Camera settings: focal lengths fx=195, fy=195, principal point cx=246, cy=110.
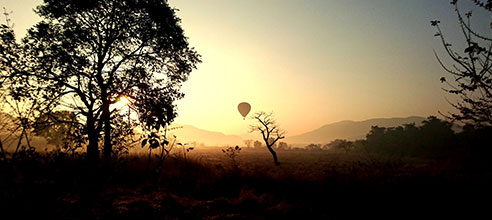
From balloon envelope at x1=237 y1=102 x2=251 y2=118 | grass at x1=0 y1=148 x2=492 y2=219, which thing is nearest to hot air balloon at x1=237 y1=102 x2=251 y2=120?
balloon envelope at x1=237 y1=102 x2=251 y2=118

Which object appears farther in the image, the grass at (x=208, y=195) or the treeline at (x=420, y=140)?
the treeline at (x=420, y=140)

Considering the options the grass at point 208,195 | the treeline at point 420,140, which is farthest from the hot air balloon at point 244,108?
the grass at point 208,195

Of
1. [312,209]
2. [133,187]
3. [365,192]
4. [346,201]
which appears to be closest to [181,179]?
[133,187]

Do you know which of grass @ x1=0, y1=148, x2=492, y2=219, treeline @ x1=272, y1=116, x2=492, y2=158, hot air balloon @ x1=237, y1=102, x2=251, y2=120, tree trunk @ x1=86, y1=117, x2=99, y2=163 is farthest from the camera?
hot air balloon @ x1=237, y1=102, x2=251, y2=120

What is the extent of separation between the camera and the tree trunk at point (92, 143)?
6.48m

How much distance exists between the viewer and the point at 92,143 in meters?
7.73

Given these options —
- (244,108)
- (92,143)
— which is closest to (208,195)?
(92,143)

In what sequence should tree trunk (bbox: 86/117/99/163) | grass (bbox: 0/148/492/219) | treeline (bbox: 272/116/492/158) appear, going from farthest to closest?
treeline (bbox: 272/116/492/158)
tree trunk (bbox: 86/117/99/163)
grass (bbox: 0/148/492/219)

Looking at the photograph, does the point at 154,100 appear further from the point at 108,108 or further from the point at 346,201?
the point at 346,201

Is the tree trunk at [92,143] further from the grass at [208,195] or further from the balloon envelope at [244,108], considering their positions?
the balloon envelope at [244,108]

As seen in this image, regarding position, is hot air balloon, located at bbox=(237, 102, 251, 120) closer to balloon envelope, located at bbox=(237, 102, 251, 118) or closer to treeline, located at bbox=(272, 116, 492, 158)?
balloon envelope, located at bbox=(237, 102, 251, 118)

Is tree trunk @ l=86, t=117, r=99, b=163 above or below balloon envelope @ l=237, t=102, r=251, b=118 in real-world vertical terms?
below

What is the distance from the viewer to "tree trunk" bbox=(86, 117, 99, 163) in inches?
255

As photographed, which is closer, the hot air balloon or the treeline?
the treeline
